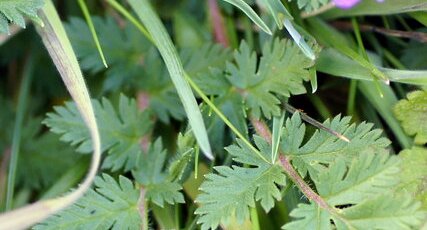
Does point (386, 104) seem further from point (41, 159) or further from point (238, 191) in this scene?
point (41, 159)

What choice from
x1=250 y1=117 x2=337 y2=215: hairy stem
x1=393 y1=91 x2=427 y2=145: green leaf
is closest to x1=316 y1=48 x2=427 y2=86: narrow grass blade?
x1=393 y1=91 x2=427 y2=145: green leaf

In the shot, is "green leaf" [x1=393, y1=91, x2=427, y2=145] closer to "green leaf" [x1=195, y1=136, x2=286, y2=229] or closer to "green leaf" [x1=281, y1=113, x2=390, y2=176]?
"green leaf" [x1=281, y1=113, x2=390, y2=176]

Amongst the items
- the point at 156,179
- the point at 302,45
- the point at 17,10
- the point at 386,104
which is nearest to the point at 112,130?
the point at 156,179

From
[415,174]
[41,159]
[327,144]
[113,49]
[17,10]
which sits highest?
[17,10]

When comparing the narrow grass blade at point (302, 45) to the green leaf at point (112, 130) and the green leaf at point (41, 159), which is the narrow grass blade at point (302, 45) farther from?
the green leaf at point (41, 159)

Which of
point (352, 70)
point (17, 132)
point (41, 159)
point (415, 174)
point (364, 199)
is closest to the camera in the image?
point (364, 199)

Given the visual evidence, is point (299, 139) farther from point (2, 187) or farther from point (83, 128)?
point (2, 187)
